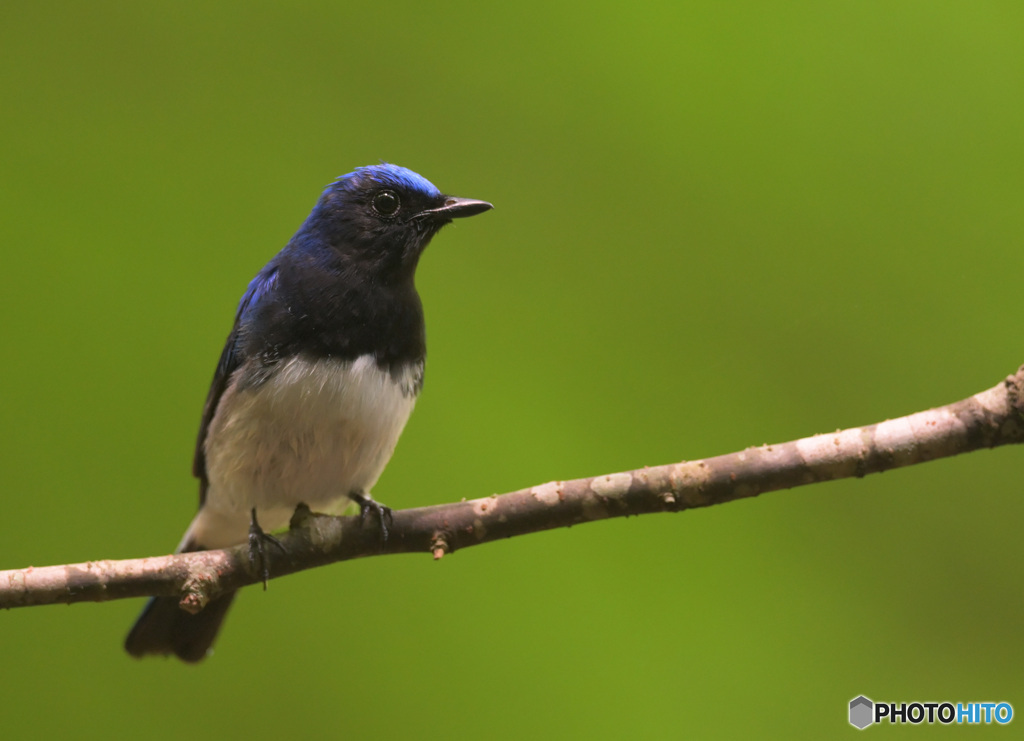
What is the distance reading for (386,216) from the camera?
2.50 meters

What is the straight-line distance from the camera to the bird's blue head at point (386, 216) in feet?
8.04

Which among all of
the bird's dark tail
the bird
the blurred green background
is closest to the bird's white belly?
the bird

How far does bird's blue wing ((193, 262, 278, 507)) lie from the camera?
2.44 m

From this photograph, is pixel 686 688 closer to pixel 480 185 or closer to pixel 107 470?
pixel 480 185

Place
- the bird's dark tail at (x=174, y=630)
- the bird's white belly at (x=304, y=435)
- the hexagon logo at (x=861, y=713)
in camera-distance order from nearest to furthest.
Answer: the bird's white belly at (x=304, y=435) → the bird's dark tail at (x=174, y=630) → the hexagon logo at (x=861, y=713)

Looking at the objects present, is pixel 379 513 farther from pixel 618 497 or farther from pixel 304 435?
pixel 618 497

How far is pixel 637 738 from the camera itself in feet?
10.7

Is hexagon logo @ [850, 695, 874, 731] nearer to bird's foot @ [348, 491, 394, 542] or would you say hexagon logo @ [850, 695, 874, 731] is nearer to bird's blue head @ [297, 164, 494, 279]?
bird's foot @ [348, 491, 394, 542]

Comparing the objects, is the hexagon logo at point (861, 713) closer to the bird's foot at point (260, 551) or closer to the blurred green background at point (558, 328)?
the blurred green background at point (558, 328)

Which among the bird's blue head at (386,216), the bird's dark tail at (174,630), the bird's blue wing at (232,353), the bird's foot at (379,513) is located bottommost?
the bird's dark tail at (174,630)

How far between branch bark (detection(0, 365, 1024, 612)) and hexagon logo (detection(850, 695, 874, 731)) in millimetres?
1635

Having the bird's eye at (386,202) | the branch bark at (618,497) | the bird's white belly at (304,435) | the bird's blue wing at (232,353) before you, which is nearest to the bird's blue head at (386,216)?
the bird's eye at (386,202)

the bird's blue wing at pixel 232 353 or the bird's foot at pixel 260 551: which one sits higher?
the bird's blue wing at pixel 232 353

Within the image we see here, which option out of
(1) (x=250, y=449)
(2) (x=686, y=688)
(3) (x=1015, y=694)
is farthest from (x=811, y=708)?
(1) (x=250, y=449)
